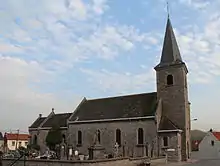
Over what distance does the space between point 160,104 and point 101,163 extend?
65.2 feet

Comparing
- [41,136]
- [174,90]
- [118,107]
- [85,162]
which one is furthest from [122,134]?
[85,162]

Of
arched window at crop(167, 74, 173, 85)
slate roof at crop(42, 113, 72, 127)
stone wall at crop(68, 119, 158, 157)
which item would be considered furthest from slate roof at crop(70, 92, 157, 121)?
slate roof at crop(42, 113, 72, 127)

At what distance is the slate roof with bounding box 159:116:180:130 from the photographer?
40.8 metres

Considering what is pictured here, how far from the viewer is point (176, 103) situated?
140 feet

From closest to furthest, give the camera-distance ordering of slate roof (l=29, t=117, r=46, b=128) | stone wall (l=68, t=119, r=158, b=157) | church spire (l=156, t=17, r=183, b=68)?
1. stone wall (l=68, t=119, r=158, b=157)
2. church spire (l=156, t=17, r=183, b=68)
3. slate roof (l=29, t=117, r=46, b=128)

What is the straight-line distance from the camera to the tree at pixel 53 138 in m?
51.8

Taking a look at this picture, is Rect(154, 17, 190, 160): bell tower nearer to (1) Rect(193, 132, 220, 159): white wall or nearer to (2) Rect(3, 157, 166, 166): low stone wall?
(2) Rect(3, 157, 166, 166): low stone wall

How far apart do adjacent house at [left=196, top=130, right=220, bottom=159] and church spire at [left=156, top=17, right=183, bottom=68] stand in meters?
25.6

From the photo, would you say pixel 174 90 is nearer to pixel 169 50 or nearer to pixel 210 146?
pixel 169 50

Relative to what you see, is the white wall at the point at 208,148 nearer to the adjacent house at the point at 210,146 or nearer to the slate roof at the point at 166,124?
the adjacent house at the point at 210,146

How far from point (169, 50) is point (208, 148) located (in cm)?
2806

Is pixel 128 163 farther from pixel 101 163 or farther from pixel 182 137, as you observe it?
pixel 182 137

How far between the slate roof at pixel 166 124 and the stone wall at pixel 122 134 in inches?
40.7

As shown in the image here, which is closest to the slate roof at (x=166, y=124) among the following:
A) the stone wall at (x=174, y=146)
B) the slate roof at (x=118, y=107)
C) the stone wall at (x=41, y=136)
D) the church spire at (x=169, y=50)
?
the stone wall at (x=174, y=146)
